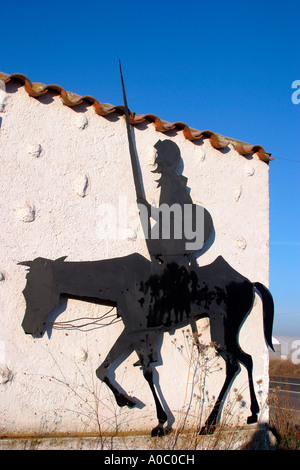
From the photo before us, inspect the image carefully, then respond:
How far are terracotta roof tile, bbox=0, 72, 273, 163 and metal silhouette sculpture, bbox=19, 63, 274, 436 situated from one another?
0.20m

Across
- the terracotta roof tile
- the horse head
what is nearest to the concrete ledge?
the horse head

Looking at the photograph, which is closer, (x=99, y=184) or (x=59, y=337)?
(x=59, y=337)

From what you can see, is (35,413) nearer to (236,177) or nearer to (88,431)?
(88,431)

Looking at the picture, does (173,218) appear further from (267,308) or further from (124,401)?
(124,401)

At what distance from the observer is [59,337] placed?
4160 mm

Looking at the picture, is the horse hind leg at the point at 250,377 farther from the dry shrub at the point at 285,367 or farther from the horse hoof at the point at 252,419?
the dry shrub at the point at 285,367

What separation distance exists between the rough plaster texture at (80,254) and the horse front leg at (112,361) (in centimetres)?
8

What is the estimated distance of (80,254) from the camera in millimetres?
4402

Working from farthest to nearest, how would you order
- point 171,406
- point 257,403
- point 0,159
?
point 257,403, point 171,406, point 0,159

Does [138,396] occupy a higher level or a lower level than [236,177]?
lower

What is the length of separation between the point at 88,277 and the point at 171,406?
1468 mm

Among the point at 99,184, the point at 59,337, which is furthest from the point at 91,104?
the point at 59,337

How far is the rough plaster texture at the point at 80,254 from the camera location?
4.02 m

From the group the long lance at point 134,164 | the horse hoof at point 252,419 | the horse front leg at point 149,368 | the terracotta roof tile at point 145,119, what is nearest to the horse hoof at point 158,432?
the horse front leg at point 149,368
